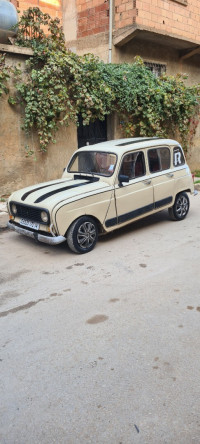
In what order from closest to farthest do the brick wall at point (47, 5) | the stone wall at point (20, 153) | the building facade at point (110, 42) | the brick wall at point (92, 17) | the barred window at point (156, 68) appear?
the stone wall at point (20, 153) < the building facade at point (110, 42) < the brick wall at point (92, 17) < the brick wall at point (47, 5) < the barred window at point (156, 68)

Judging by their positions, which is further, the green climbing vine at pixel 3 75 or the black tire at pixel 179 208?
the green climbing vine at pixel 3 75

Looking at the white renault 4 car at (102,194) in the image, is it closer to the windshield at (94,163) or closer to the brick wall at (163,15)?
the windshield at (94,163)

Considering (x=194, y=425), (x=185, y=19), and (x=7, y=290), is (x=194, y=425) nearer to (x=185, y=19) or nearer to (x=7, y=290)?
(x=7, y=290)

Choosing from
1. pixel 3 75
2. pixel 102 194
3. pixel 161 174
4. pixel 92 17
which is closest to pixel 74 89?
pixel 3 75

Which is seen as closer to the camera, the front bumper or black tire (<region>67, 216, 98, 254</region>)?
the front bumper

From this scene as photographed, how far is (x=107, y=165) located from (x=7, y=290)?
8.99 feet

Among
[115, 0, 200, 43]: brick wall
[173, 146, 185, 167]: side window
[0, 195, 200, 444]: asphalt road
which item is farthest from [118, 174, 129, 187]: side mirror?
[115, 0, 200, 43]: brick wall

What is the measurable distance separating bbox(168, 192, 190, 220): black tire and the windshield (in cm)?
182

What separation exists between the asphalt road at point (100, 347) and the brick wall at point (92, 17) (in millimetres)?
9163

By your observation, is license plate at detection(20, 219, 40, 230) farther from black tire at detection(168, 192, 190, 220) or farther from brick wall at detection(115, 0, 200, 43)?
brick wall at detection(115, 0, 200, 43)

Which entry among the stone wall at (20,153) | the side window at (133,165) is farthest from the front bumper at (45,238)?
the stone wall at (20,153)

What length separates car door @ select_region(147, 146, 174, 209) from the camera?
6488mm

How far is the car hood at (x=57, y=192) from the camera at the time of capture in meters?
5.17

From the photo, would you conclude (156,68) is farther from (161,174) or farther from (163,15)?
(161,174)
